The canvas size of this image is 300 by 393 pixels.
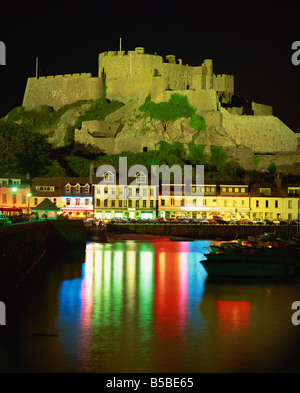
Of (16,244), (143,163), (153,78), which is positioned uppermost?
(153,78)

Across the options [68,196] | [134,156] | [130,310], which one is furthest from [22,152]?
[130,310]

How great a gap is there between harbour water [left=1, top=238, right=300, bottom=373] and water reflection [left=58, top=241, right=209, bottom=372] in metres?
0.03

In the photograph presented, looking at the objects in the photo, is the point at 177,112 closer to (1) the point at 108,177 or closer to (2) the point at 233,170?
(2) the point at 233,170

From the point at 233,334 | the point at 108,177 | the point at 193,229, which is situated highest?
the point at 108,177

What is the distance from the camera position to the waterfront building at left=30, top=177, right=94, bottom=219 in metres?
59.6

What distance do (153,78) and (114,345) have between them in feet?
203

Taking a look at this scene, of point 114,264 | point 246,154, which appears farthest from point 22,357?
point 246,154

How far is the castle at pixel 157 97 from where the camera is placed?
73.8m

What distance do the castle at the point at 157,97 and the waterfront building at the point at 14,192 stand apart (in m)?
16.9

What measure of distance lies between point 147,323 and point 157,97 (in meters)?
57.9

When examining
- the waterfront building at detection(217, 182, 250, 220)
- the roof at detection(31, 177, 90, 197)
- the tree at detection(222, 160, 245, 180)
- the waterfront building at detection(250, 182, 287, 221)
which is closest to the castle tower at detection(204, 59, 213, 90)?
the tree at detection(222, 160, 245, 180)

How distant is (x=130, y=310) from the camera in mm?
21688

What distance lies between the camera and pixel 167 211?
61281 millimetres

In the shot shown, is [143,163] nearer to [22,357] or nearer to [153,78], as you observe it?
[153,78]
